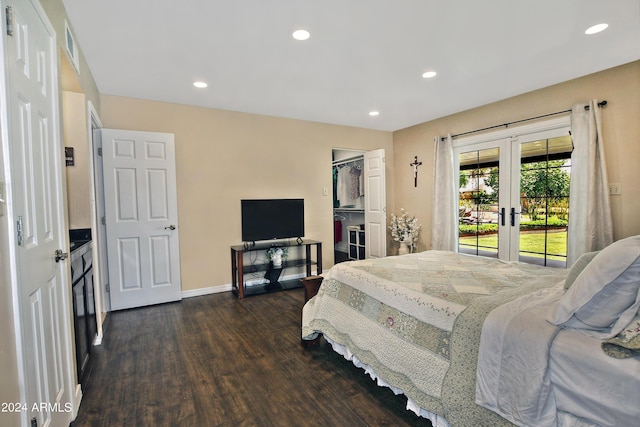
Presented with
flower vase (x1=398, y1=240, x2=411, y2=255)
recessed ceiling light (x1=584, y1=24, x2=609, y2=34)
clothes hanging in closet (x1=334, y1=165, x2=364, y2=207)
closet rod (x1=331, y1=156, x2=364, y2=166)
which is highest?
recessed ceiling light (x1=584, y1=24, x2=609, y2=34)

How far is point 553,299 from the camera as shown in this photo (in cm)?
158

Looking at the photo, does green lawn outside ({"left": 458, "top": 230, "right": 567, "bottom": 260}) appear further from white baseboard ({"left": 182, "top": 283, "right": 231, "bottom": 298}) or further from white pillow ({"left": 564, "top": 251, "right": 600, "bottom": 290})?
white baseboard ({"left": 182, "top": 283, "right": 231, "bottom": 298})

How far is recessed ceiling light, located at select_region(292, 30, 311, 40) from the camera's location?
231 cm

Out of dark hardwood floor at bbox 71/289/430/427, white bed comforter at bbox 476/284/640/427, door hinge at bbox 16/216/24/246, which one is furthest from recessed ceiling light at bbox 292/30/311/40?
dark hardwood floor at bbox 71/289/430/427

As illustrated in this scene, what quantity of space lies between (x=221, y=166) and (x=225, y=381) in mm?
2766

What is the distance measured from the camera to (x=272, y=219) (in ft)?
14.3

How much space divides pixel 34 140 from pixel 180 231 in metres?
2.61

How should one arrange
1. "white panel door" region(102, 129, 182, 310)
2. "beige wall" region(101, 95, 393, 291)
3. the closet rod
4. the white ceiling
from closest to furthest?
the white ceiling < "white panel door" region(102, 129, 182, 310) < "beige wall" region(101, 95, 393, 291) < the closet rod

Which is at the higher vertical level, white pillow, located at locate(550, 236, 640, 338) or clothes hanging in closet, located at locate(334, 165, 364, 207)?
clothes hanging in closet, located at locate(334, 165, 364, 207)

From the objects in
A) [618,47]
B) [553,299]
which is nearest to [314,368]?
[553,299]

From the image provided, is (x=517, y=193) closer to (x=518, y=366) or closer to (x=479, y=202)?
(x=479, y=202)

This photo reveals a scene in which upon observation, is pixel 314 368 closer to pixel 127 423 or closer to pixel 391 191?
pixel 127 423

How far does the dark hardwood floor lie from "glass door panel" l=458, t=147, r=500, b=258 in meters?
2.83

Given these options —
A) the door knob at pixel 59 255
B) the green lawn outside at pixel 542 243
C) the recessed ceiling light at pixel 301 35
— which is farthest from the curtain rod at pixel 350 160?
the door knob at pixel 59 255
